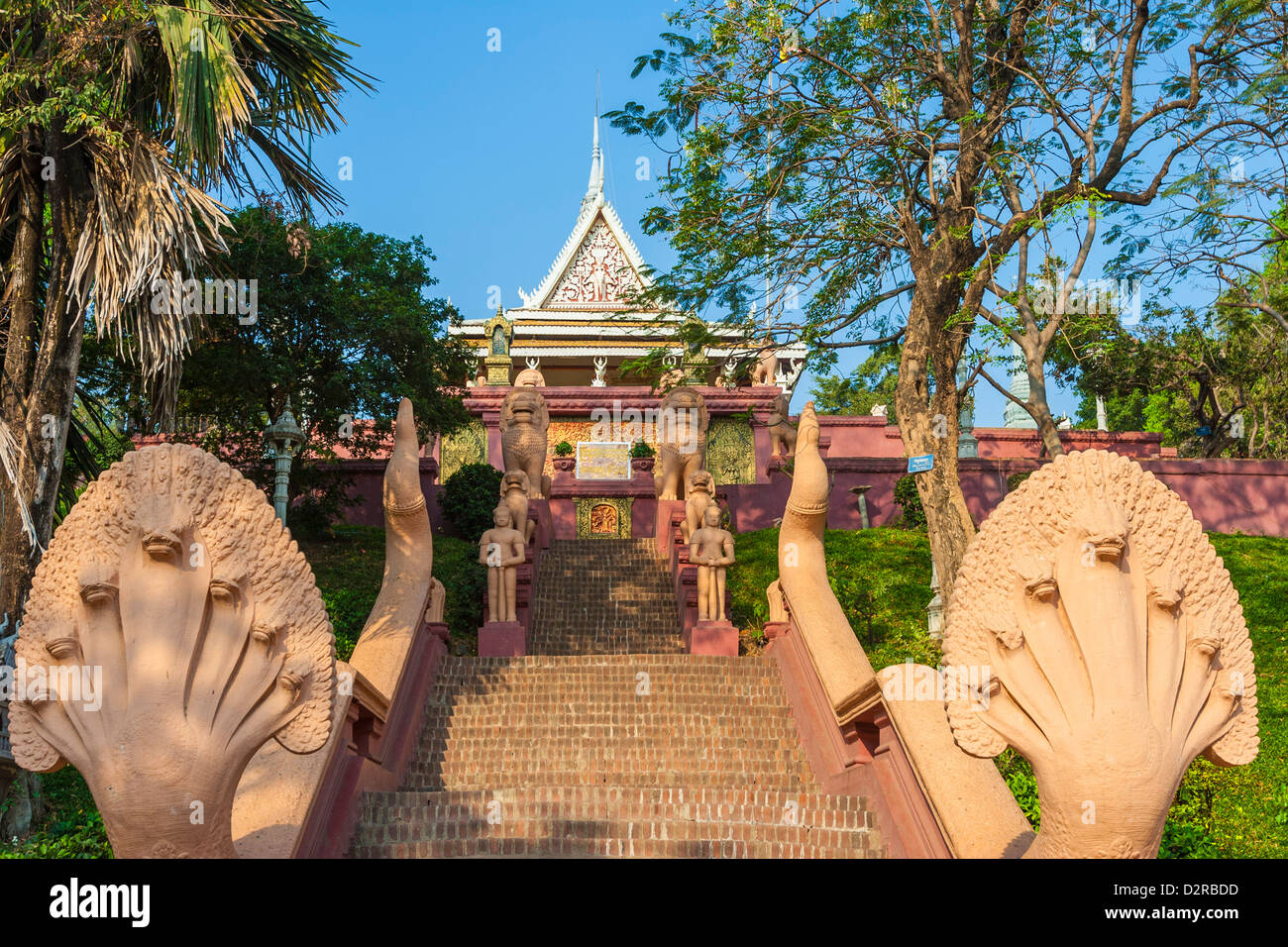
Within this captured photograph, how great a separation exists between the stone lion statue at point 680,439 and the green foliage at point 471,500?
10.3 feet

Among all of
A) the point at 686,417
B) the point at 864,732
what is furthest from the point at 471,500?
the point at 864,732

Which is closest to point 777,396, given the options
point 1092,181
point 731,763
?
point 1092,181

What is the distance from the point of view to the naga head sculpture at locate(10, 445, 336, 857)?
4.11m

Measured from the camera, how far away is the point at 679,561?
38.9 ft

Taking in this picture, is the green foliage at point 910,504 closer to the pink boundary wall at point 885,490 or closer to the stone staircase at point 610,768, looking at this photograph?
the pink boundary wall at point 885,490

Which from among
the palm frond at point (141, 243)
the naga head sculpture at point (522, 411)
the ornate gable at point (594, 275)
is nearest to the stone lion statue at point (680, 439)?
the naga head sculpture at point (522, 411)

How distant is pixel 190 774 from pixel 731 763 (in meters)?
4.79

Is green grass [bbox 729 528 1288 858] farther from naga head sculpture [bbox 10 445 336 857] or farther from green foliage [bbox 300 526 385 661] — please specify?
naga head sculpture [bbox 10 445 336 857]

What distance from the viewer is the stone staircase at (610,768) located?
6703 mm

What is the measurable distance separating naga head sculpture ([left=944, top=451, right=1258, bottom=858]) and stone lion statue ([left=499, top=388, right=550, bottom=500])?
341 inches

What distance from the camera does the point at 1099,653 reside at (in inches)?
175

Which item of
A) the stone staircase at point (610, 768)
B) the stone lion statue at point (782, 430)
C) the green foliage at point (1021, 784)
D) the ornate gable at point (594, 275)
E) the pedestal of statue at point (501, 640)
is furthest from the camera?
the ornate gable at point (594, 275)

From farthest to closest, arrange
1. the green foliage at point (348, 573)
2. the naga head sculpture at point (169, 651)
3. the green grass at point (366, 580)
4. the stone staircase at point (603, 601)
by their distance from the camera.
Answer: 1. the stone staircase at point (603, 601)
2. the green grass at point (366, 580)
3. the green foliage at point (348, 573)
4. the naga head sculpture at point (169, 651)

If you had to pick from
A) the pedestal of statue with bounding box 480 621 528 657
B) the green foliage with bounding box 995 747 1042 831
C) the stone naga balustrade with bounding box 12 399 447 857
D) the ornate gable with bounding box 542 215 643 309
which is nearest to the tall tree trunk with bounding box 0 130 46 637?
the stone naga balustrade with bounding box 12 399 447 857
